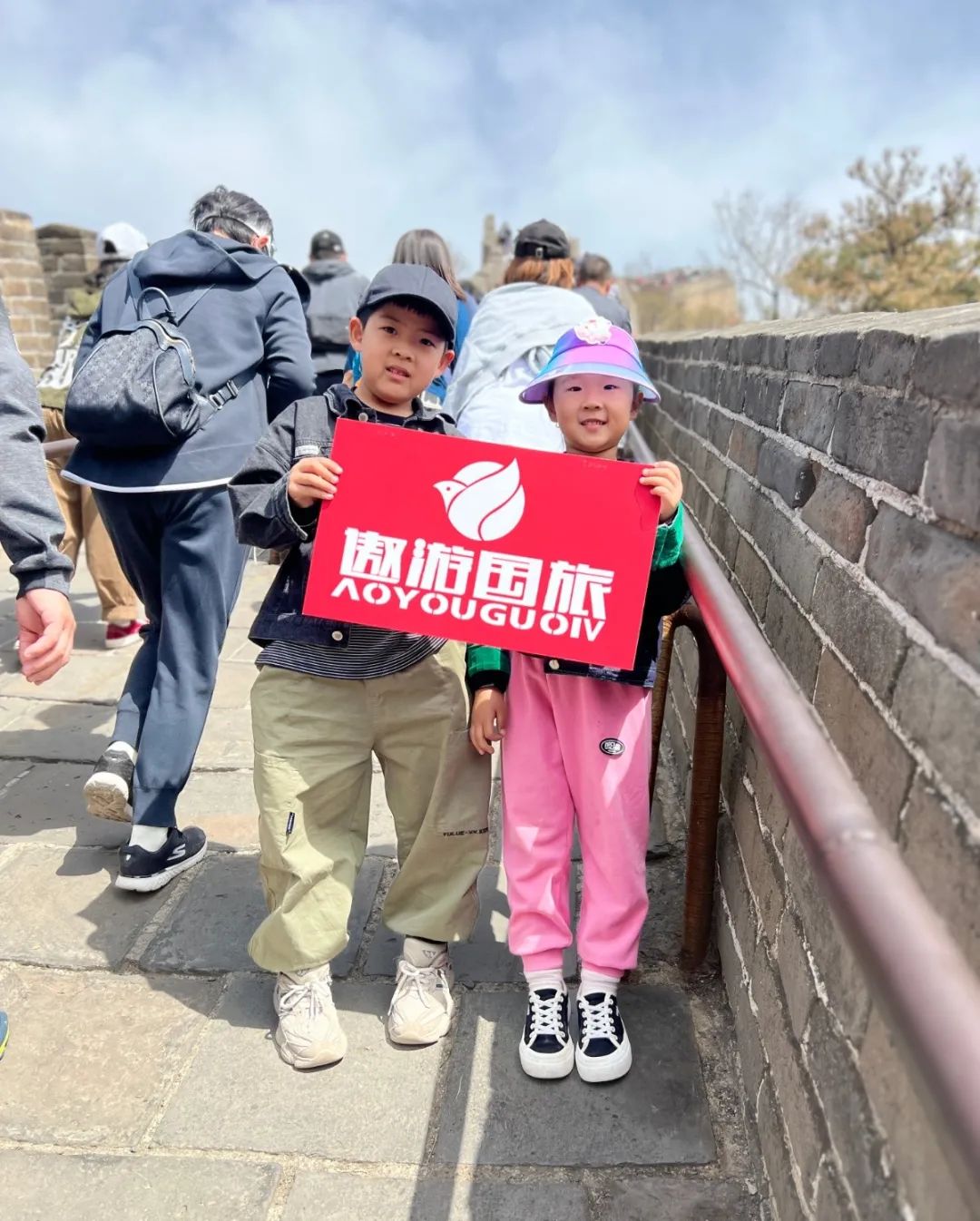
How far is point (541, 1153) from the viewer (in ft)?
5.63

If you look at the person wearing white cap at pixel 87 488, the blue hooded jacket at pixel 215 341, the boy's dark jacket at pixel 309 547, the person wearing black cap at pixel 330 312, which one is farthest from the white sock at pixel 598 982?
the person wearing black cap at pixel 330 312

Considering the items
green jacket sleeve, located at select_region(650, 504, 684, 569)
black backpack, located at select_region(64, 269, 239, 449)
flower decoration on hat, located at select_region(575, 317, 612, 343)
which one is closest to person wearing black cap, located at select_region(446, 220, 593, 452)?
black backpack, located at select_region(64, 269, 239, 449)

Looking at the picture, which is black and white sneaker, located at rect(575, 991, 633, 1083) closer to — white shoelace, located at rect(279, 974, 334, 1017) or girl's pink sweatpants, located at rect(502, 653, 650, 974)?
girl's pink sweatpants, located at rect(502, 653, 650, 974)

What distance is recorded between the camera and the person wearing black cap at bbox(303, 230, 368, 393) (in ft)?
15.6

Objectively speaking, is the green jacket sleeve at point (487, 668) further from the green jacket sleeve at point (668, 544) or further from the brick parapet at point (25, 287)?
the brick parapet at point (25, 287)

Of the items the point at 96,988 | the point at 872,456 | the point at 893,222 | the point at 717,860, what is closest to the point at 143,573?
the point at 96,988

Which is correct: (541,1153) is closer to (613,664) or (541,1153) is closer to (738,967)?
(738,967)

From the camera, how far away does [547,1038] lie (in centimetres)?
193

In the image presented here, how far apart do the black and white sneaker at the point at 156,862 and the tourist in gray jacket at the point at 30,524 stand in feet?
3.10

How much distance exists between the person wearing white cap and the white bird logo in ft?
9.04

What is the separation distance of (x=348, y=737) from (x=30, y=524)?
2.47ft

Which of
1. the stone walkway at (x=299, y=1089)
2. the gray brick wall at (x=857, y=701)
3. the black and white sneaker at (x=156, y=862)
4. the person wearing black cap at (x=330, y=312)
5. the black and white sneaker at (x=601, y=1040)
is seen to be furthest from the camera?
the person wearing black cap at (x=330, y=312)

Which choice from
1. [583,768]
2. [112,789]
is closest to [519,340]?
[583,768]

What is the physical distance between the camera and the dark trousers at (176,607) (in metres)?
2.55
